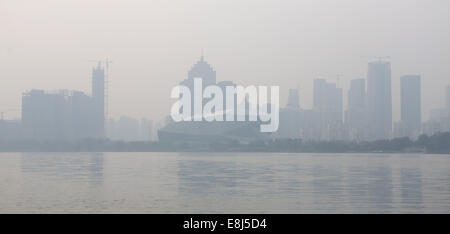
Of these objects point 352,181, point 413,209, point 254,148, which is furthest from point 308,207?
point 254,148

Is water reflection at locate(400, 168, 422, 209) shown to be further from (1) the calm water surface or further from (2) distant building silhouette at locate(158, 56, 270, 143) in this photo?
(2) distant building silhouette at locate(158, 56, 270, 143)

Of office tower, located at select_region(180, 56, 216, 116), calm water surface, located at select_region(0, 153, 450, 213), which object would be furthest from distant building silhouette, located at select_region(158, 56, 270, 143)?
calm water surface, located at select_region(0, 153, 450, 213)

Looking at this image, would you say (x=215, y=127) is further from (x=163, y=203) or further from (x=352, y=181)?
(x=163, y=203)

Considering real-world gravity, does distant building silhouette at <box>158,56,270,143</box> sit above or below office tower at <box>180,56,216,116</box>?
below

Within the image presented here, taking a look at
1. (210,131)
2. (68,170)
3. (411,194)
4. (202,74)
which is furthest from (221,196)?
(202,74)

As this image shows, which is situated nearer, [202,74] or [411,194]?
[411,194]

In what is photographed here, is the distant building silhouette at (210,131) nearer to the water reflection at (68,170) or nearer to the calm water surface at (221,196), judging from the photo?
the water reflection at (68,170)

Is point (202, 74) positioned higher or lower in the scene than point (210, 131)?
higher

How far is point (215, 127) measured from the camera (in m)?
118

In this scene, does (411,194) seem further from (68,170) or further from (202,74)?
(202,74)

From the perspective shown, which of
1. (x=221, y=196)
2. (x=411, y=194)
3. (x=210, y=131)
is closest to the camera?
(x=221, y=196)

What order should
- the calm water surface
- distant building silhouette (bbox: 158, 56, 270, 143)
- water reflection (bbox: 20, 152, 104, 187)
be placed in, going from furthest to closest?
distant building silhouette (bbox: 158, 56, 270, 143) < water reflection (bbox: 20, 152, 104, 187) < the calm water surface

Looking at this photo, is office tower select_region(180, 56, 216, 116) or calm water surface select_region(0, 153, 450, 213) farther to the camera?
office tower select_region(180, 56, 216, 116)
